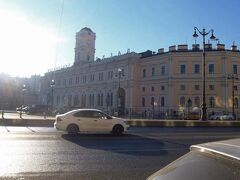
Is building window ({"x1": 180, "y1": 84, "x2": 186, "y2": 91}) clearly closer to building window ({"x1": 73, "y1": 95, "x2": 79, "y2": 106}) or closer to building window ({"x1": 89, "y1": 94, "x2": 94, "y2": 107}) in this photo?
building window ({"x1": 89, "y1": 94, "x2": 94, "y2": 107})

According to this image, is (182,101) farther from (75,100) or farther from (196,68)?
(75,100)

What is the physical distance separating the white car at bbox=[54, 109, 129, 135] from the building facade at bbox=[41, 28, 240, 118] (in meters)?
42.0

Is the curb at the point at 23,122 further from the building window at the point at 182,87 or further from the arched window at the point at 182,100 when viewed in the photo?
the building window at the point at 182,87

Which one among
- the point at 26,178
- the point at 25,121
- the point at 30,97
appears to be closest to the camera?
the point at 26,178

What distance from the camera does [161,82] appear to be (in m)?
77.9

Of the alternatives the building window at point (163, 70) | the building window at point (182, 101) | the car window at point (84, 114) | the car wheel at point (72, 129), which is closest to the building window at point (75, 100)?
the building window at point (163, 70)

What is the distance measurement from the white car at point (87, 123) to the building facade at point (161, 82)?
138 ft

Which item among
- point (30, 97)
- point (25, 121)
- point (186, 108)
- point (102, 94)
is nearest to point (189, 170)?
point (25, 121)

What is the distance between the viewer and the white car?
19.0 metres

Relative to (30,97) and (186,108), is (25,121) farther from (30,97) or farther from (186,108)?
(30,97)

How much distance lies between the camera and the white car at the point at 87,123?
19.0 meters

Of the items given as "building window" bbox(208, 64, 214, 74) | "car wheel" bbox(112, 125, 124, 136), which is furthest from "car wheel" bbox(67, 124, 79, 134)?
"building window" bbox(208, 64, 214, 74)

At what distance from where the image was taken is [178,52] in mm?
75938

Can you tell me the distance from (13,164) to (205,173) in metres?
6.99
